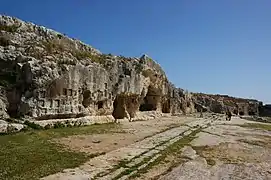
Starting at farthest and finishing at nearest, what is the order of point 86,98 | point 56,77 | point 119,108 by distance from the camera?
point 119,108 < point 86,98 < point 56,77

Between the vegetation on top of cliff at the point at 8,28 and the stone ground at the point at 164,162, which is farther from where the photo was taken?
the vegetation on top of cliff at the point at 8,28

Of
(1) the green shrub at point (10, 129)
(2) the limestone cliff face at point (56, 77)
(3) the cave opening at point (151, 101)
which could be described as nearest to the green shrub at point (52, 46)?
(2) the limestone cliff face at point (56, 77)

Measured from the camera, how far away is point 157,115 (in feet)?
133

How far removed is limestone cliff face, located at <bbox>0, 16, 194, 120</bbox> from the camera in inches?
724

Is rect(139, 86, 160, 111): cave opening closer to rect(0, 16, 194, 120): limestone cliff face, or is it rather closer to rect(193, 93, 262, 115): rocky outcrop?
rect(0, 16, 194, 120): limestone cliff face

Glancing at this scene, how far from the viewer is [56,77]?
19.7 m

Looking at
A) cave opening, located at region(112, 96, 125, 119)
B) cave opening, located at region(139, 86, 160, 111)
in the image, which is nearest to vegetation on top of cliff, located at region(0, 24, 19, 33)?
cave opening, located at region(112, 96, 125, 119)

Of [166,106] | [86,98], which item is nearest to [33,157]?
[86,98]

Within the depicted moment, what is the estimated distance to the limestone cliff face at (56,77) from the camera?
60.3ft

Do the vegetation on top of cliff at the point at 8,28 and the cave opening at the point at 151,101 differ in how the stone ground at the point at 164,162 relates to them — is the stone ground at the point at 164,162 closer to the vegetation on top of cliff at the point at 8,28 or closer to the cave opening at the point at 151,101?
Answer: the vegetation on top of cliff at the point at 8,28

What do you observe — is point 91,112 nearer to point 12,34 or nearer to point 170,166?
point 12,34

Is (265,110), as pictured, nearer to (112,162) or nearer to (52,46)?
(52,46)

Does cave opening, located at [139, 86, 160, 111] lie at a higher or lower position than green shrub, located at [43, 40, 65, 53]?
lower

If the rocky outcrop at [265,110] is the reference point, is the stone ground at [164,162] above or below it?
below
